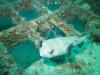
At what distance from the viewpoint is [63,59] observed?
12.7 feet

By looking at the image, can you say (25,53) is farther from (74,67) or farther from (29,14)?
(29,14)

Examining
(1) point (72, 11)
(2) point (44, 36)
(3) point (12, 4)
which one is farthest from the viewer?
(3) point (12, 4)

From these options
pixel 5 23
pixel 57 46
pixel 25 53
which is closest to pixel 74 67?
pixel 57 46

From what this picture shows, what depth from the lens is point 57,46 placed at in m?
3.70

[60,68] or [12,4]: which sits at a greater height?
[12,4]

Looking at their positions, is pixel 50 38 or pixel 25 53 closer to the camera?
pixel 25 53

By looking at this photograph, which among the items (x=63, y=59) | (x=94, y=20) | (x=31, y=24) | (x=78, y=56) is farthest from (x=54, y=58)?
(x=94, y=20)

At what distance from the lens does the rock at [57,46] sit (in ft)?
11.9

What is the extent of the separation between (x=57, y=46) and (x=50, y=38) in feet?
2.91

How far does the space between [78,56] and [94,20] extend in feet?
4.48

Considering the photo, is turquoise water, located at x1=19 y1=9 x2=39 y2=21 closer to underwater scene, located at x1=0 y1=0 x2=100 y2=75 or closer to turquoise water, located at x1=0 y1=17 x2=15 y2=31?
underwater scene, located at x1=0 y1=0 x2=100 y2=75

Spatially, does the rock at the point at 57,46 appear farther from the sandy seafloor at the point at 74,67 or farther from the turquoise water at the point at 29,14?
the turquoise water at the point at 29,14

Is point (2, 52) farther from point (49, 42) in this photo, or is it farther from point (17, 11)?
point (17, 11)

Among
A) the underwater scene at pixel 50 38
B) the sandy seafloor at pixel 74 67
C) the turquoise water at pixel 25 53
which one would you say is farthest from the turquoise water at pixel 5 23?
the sandy seafloor at pixel 74 67
